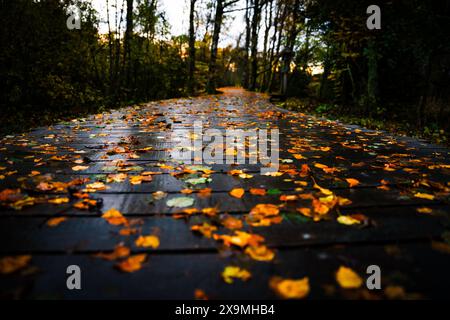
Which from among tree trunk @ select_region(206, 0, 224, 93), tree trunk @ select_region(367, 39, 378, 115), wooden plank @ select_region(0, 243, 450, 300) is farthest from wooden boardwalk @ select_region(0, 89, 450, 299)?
tree trunk @ select_region(206, 0, 224, 93)

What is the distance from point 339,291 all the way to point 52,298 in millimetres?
1148

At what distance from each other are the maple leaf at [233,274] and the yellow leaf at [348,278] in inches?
15.6

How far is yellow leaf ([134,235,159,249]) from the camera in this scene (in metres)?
1.35

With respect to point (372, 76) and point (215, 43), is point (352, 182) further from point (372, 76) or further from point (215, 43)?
point (215, 43)

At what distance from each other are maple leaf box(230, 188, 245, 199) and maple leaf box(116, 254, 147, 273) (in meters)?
0.86

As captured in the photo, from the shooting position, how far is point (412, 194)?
202cm

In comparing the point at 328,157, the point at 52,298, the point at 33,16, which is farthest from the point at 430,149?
the point at 33,16

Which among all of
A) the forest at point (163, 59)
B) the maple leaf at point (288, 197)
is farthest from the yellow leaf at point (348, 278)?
the forest at point (163, 59)

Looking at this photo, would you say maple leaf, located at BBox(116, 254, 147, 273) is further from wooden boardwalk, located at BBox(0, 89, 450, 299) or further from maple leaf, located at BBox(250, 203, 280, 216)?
→ maple leaf, located at BBox(250, 203, 280, 216)

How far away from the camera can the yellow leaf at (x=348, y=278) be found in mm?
1126

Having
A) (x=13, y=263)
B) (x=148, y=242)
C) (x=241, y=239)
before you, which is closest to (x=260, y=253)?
(x=241, y=239)

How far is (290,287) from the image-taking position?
111 centimetres

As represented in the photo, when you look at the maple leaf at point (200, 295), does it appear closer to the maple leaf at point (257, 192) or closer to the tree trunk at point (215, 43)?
the maple leaf at point (257, 192)
